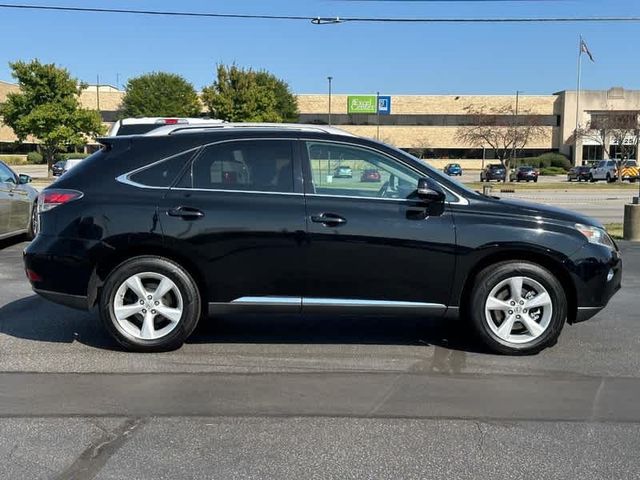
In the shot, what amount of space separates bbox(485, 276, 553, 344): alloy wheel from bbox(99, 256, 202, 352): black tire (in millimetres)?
2430

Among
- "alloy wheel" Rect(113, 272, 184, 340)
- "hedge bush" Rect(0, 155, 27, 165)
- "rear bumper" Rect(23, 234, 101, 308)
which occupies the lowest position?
"alloy wheel" Rect(113, 272, 184, 340)

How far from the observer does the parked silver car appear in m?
10.7

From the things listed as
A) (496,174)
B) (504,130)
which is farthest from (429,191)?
(504,130)

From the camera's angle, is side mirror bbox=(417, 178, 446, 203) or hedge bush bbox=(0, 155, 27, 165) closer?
side mirror bbox=(417, 178, 446, 203)

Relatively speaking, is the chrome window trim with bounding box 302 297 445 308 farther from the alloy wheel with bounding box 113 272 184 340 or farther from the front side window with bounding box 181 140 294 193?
the alloy wheel with bounding box 113 272 184 340

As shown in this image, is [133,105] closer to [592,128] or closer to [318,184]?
[592,128]

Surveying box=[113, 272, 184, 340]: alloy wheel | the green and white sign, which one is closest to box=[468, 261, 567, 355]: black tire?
box=[113, 272, 184, 340]: alloy wheel

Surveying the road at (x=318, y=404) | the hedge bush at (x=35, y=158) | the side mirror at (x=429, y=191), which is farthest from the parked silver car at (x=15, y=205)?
the hedge bush at (x=35, y=158)

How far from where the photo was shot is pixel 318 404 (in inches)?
171

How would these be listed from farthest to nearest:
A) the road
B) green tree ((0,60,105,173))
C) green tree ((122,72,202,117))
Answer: green tree ((122,72,202,117)) → green tree ((0,60,105,173)) → the road

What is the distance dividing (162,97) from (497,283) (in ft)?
194

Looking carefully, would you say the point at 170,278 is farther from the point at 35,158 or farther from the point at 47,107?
the point at 35,158

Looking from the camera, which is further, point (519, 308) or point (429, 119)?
point (429, 119)

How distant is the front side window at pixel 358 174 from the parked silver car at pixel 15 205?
6.80 meters
